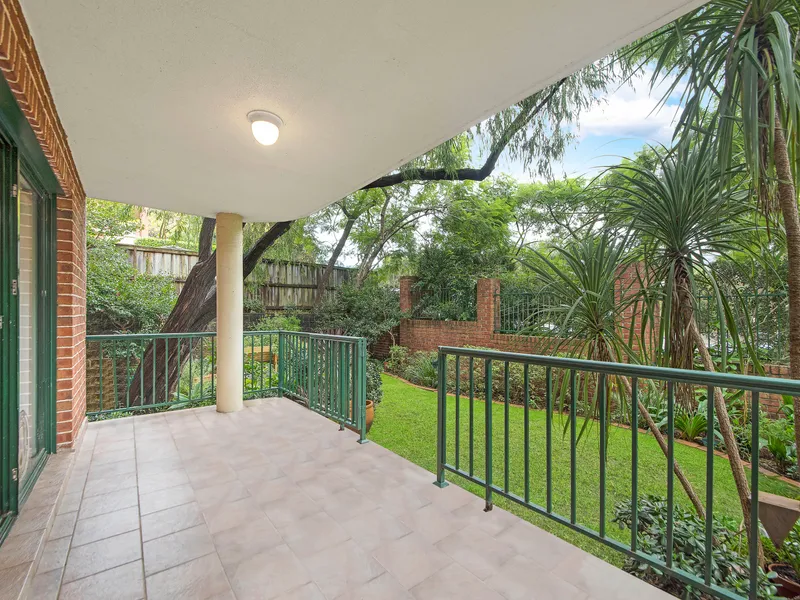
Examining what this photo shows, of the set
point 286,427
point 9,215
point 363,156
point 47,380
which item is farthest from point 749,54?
point 47,380

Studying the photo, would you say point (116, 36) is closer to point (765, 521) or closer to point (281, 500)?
point (281, 500)

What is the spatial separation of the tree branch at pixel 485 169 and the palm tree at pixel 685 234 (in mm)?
1824

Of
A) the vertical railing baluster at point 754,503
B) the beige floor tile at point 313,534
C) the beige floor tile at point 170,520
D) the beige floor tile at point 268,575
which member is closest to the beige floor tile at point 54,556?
the beige floor tile at point 170,520

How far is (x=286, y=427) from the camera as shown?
Answer: 3.68 meters

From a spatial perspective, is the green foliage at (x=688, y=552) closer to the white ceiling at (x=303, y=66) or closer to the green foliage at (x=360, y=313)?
the white ceiling at (x=303, y=66)

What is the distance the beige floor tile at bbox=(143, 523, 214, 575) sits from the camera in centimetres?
172

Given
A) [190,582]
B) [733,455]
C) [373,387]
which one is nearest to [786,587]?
[733,455]

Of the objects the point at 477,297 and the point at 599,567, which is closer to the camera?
the point at 599,567

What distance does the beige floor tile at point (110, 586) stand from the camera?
59.9 inches

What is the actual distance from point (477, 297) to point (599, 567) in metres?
5.90

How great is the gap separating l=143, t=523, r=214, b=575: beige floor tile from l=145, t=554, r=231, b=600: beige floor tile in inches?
1.9

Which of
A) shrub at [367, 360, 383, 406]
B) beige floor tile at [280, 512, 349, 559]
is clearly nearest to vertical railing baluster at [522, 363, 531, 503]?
beige floor tile at [280, 512, 349, 559]

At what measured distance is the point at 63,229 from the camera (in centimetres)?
289

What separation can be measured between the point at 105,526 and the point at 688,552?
117 inches
